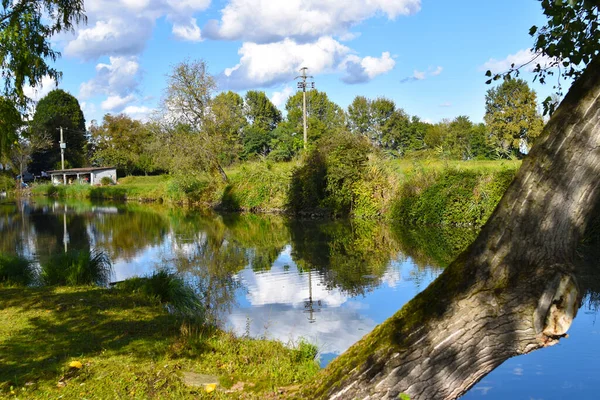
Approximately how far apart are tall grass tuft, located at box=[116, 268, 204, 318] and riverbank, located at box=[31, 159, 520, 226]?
15.1 meters

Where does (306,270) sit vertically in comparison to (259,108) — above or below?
below

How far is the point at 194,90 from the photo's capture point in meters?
40.2

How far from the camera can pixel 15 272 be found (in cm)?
1120

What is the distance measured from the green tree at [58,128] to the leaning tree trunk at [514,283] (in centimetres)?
7038

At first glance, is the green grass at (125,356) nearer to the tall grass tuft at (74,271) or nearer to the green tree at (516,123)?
the tall grass tuft at (74,271)

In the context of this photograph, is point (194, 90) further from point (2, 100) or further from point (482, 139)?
point (482, 139)

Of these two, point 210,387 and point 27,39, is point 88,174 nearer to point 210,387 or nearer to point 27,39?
point 27,39

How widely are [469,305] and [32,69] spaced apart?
9.53 metres

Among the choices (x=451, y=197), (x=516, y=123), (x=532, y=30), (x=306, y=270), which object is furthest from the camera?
(x=516, y=123)

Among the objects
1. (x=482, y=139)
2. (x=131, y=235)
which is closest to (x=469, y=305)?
(x=131, y=235)

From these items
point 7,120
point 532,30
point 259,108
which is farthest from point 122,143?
point 532,30

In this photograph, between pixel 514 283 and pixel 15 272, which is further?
pixel 15 272

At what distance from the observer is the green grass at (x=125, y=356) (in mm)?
5000

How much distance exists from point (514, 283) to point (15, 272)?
36.3 ft
